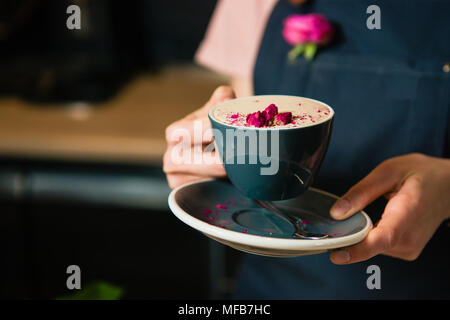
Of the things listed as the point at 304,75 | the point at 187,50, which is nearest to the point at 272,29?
the point at 304,75

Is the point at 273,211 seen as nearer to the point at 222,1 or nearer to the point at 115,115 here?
the point at 222,1

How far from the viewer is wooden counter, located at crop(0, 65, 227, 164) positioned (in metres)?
1.00

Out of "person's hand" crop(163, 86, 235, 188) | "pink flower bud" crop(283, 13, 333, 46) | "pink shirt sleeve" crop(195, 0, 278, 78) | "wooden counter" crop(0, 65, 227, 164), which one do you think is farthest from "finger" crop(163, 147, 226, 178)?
"wooden counter" crop(0, 65, 227, 164)

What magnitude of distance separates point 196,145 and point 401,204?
19 centimetres

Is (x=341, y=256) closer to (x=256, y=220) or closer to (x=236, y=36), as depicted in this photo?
(x=256, y=220)

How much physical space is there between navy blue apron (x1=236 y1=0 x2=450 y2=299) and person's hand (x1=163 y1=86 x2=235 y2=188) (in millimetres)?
183

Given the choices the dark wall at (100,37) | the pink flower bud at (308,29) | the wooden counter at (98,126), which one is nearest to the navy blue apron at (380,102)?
the pink flower bud at (308,29)

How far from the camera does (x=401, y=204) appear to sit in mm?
433

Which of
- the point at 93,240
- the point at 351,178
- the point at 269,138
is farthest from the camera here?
the point at 93,240

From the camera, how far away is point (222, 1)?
875mm

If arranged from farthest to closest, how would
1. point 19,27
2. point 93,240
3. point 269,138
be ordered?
point 19,27 < point 93,240 < point 269,138

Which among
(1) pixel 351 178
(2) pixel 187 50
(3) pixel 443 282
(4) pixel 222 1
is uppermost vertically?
(4) pixel 222 1
